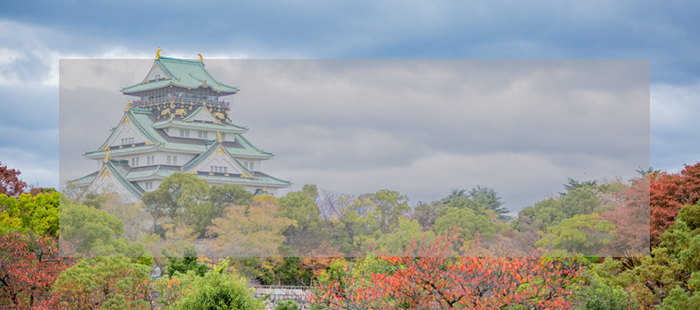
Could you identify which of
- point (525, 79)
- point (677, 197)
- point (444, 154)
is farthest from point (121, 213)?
point (677, 197)

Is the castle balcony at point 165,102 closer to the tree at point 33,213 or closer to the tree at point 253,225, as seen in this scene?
the tree at point 253,225

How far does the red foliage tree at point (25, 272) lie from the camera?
10750 mm

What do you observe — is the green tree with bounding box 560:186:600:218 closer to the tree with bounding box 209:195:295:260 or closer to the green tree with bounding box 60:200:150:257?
the tree with bounding box 209:195:295:260

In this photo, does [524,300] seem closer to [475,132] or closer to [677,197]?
[475,132]

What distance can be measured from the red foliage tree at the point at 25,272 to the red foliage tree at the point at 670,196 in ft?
36.9

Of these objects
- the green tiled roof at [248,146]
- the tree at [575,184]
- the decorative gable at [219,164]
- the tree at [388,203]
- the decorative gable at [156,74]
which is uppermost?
the decorative gable at [156,74]

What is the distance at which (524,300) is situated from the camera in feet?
24.4

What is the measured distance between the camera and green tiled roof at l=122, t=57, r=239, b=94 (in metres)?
13.6

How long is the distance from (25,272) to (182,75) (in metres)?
5.51

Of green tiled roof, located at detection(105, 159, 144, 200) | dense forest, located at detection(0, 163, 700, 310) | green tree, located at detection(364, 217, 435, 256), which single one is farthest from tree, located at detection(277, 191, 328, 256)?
green tiled roof, located at detection(105, 159, 144, 200)

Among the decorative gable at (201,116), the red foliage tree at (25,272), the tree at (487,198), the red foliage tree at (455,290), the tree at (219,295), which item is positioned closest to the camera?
the red foliage tree at (455,290)

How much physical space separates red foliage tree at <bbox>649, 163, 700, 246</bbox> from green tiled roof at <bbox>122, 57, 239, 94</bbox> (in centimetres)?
940

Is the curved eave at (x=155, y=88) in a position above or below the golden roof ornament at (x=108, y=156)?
above

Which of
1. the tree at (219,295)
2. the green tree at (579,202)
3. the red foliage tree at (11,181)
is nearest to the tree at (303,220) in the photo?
the tree at (219,295)
